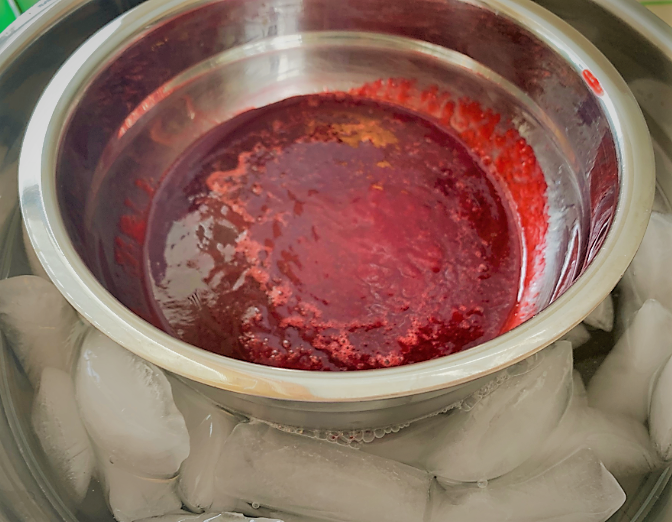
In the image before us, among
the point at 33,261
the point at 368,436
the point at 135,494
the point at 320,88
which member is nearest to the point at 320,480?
the point at 368,436

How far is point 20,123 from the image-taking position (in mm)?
832

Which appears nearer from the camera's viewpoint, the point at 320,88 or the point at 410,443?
the point at 410,443

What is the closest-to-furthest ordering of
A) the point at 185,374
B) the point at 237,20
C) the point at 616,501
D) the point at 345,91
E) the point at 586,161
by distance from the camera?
the point at 185,374, the point at 616,501, the point at 586,161, the point at 237,20, the point at 345,91

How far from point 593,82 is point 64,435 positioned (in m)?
0.76

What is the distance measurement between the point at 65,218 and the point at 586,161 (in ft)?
2.19

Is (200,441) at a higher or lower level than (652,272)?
lower

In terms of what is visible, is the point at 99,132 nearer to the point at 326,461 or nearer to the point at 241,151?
the point at 241,151

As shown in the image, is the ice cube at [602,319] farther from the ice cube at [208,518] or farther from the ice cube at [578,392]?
the ice cube at [208,518]

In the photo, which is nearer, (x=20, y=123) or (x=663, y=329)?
(x=663, y=329)

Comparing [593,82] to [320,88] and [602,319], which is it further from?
[320,88]

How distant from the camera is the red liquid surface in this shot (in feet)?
2.39

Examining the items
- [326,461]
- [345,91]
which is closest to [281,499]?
[326,461]

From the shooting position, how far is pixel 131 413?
0.62 m

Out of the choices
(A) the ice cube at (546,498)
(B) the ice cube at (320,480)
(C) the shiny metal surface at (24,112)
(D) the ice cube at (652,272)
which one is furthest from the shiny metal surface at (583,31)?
(A) the ice cube at (546,498)
